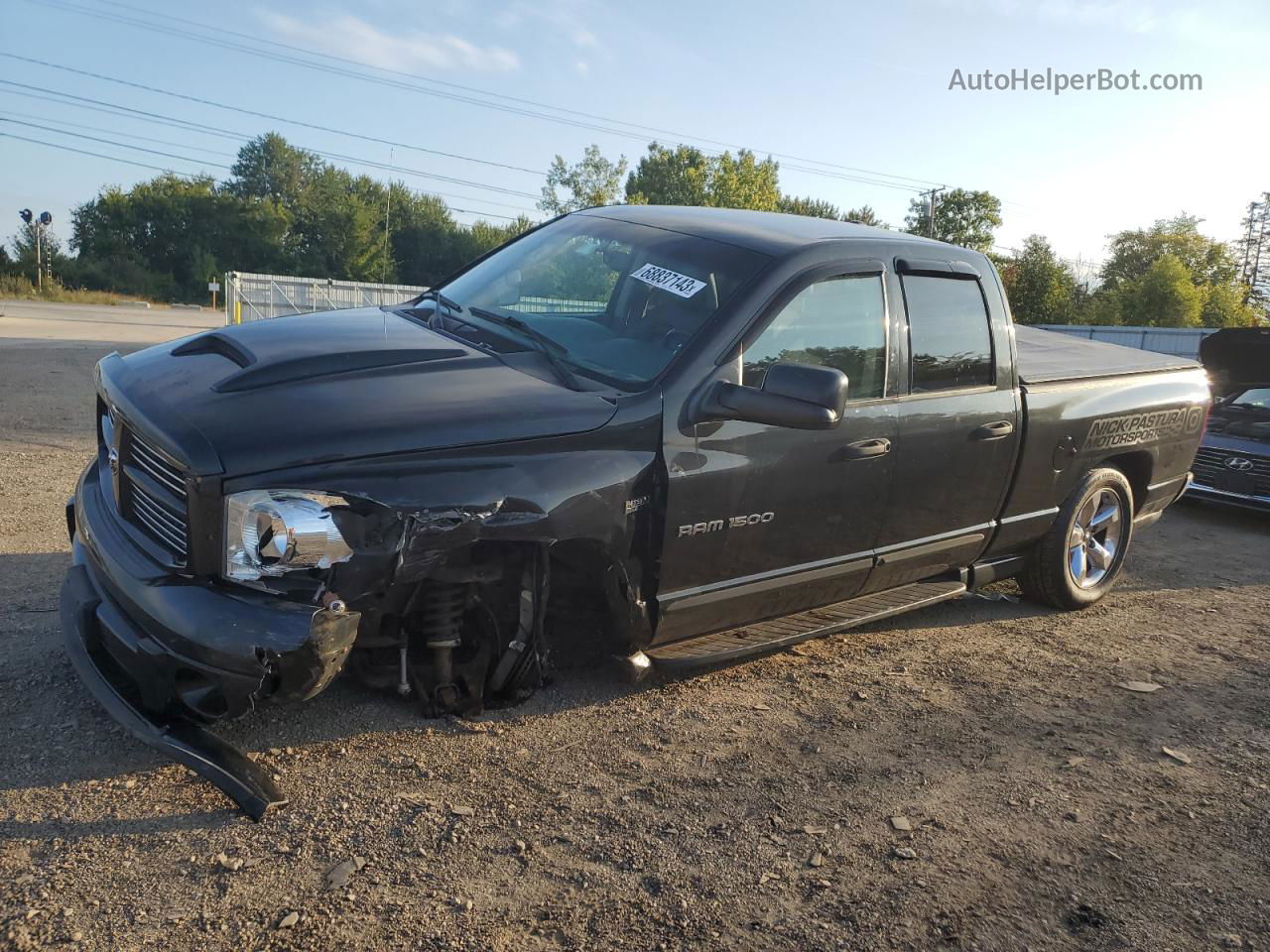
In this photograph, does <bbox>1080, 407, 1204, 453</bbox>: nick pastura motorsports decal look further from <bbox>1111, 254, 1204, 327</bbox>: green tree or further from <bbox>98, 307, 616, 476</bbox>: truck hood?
<bbox>1111, 254, 1204, 327</bbox>: green tree

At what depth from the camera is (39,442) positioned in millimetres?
7605

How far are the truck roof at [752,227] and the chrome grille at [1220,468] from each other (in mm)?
5483

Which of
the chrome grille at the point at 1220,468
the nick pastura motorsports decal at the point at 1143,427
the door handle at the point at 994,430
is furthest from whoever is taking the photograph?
the chrome grille at the point at 1220,468

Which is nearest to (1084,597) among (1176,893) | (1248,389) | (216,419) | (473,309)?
(1176,893)

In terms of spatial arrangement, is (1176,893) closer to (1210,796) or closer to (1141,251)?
(1210,796)

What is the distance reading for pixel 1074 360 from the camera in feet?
17.1

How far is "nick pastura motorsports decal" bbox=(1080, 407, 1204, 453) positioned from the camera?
16.7 feet

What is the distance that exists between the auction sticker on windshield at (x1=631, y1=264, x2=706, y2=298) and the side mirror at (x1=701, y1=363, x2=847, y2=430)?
0.57 m

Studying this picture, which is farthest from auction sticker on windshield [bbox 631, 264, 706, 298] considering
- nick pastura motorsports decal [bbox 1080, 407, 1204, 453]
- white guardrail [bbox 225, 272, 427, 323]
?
white guardrail [bbox 225, 272, 427, 323]

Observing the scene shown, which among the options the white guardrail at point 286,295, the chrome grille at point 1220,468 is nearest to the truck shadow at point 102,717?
the chrome grille at point 1220,468

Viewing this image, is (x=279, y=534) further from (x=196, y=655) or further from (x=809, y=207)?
(x=809, y=207)

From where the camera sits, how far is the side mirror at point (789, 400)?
3168 mm

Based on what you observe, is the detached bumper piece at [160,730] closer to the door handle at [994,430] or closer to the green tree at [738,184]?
the door handle at [994,430]

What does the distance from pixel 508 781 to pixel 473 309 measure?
201 cm
